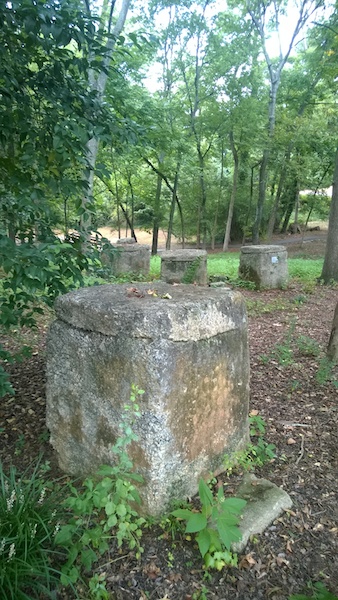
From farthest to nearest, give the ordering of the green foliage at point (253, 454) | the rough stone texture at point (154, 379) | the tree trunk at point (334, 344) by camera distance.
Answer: the tree trunk at point (334, 344) → the green foliage at point (253, 454) → the rough stone texture at point (154, 379)

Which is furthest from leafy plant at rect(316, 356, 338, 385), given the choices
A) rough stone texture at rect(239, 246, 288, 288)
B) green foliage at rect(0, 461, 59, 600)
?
rough stone texture at rect(239, 246, 288, 288)

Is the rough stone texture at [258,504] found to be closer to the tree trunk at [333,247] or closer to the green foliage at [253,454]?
the green foliage at [253,454]

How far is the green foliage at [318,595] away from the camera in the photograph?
4.63 ft

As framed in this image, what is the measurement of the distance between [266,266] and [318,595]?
6631 millimetres

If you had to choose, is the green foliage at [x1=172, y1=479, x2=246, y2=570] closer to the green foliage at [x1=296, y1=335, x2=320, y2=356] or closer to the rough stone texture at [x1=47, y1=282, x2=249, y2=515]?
the rough stone texture at [x1=47, y1=282, x2=249, y2=515]

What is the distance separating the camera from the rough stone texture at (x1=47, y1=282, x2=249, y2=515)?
5.88 ft

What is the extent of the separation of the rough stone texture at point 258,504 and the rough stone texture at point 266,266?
19.2 ft

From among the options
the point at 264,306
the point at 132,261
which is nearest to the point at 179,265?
the point at 264,306

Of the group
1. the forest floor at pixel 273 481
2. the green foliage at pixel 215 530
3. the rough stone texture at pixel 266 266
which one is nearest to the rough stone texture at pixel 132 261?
the rough stone texture at pixel 266 266

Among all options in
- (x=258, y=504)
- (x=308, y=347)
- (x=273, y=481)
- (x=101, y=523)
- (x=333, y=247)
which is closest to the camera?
(x=101, y=523)

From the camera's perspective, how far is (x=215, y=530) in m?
1.71

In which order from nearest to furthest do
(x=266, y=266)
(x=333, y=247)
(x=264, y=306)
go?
(x=264, y=306) < (x=266, y=266) < (x=333, y=247)

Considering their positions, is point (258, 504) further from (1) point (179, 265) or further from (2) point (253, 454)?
(1) point (179, 265)

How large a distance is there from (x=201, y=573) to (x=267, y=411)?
149 centimetres
